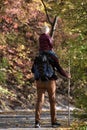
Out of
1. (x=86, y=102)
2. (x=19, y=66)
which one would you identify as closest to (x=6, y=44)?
(x=19, y=66)

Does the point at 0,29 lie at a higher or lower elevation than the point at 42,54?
lower

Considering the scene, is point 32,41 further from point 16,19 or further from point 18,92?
point 18,92

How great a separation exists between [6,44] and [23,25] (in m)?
3.41

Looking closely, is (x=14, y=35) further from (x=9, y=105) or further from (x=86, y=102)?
(x=86, y=102)

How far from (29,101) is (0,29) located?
4527 millimetres

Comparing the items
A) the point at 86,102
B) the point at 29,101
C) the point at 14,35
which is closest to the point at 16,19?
the point at 14,35

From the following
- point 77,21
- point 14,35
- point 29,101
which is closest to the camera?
point 77,21

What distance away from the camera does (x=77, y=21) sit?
10391 millimetres

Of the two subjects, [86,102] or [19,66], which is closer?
[86,102]

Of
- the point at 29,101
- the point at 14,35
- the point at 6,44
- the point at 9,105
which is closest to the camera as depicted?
the point at 9,105

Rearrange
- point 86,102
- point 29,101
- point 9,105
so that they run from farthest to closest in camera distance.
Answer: point 29,101 < point 9,105 < point 86,102

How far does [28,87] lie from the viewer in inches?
929

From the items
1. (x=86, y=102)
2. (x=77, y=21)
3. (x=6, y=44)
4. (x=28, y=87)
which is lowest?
(x=28, y=87)

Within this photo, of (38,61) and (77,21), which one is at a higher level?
(77,21)
